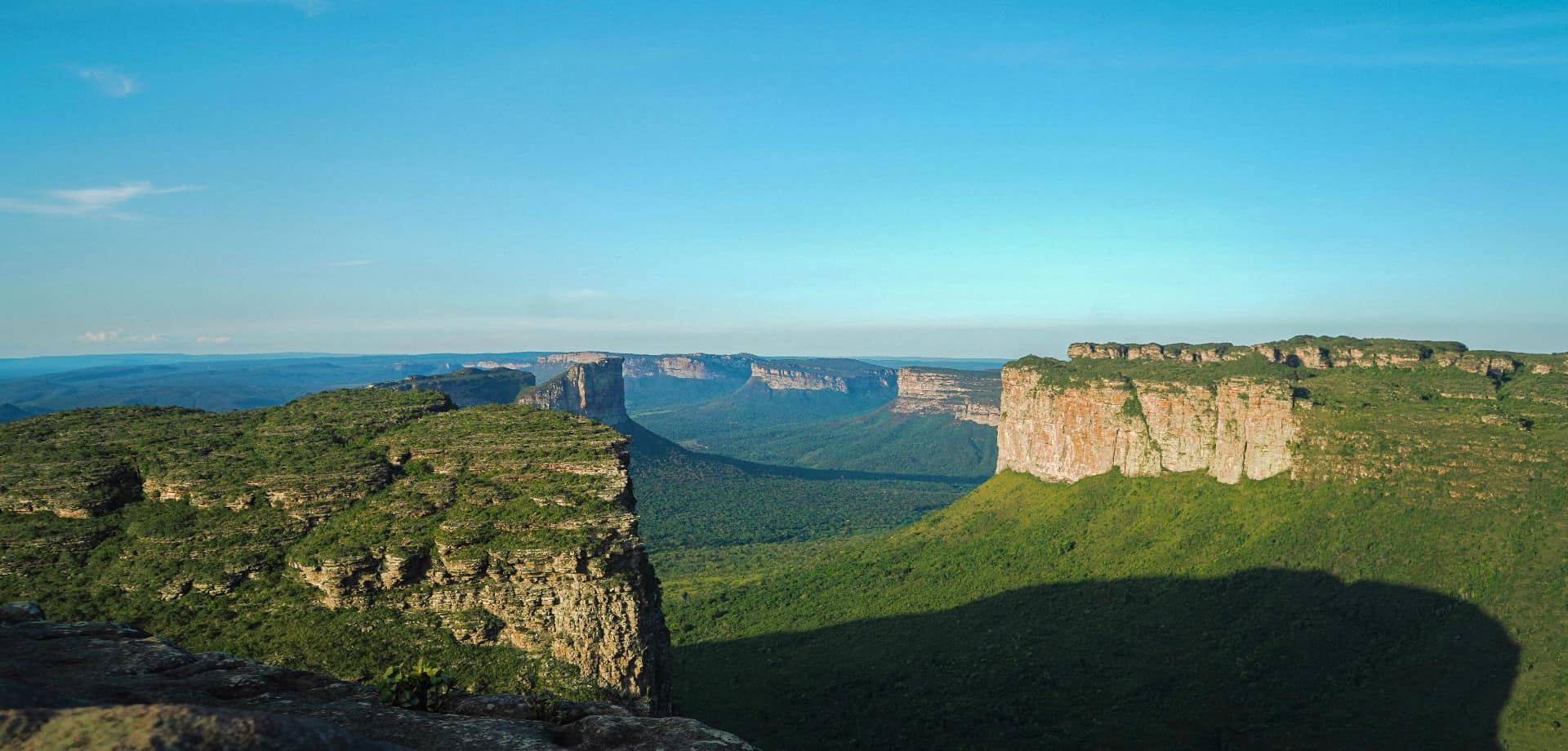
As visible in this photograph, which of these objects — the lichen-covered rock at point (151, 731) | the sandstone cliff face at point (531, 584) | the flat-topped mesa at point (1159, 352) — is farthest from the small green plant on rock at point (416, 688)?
the flat-topped mesa at point (1159, 352)

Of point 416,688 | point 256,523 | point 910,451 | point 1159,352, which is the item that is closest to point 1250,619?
point 1159,352

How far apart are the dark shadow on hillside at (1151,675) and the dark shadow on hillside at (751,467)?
72.0 metres

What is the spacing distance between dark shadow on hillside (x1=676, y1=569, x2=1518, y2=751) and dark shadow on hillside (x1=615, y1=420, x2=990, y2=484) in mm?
72014

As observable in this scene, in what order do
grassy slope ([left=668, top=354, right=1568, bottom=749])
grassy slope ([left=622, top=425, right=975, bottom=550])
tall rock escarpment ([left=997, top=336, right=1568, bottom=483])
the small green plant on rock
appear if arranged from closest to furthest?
the small green plant on rock < grassy slope ([left=668, top=354, right=1568, bottom=749]) < tall rock escarpment ([left=997, top=336, right=1568, bottom=483]) < grassy slope ([left=622, top=425, right=975, bottom=550])

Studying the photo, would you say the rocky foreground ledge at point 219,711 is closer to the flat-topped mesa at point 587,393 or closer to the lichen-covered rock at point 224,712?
the lichen-covered rock at point 224,712

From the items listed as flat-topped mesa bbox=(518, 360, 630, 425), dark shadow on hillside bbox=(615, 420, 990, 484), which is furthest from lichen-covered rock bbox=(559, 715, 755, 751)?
flat-topped mesa bbox=(518, 360, 630, 425)

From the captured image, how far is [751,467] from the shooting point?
459ft

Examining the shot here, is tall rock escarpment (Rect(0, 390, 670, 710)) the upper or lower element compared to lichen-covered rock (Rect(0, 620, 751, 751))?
lower

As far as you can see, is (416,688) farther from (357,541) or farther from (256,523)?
(256,523)

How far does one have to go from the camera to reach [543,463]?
38219mm

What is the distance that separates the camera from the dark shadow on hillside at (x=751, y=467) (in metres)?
Result: 132

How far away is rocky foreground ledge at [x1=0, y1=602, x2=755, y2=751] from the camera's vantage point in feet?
19.3

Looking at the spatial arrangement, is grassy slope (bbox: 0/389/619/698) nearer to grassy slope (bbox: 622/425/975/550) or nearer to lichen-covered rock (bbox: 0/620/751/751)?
lichen-covered rock (bbox: 0/620/751/751)

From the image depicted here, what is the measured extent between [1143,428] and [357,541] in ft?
216
